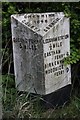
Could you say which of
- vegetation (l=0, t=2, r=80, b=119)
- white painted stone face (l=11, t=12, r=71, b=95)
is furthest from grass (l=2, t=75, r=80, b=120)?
white painted stone face (l=11, t=12, r=71, b=95)

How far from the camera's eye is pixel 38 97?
138 inches

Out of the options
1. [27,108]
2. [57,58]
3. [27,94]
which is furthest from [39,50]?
[27,108]

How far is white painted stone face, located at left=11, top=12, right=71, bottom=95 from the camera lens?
142 inches

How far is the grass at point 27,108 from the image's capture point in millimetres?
3285

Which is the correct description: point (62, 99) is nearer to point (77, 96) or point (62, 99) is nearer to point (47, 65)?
point (77, 96)

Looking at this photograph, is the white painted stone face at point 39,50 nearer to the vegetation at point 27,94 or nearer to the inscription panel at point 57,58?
the inscription panel at point 57,58

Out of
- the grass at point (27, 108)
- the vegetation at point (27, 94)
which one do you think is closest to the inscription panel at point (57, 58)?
the vegetation at point (27, 94)

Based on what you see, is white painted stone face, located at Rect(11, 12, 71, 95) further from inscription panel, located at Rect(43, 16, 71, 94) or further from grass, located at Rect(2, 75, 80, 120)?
grass, located at Rect(2, 75, 80, 120)

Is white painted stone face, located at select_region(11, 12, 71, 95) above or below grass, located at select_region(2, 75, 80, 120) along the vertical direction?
above

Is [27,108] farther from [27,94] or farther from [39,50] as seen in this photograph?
[39,50]

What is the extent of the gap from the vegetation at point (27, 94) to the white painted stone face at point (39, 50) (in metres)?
0.14

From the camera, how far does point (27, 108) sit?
3439 mm

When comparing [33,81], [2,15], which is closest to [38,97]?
[33,81]

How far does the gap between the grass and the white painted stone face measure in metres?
0.16
